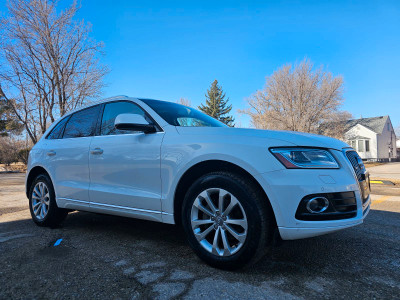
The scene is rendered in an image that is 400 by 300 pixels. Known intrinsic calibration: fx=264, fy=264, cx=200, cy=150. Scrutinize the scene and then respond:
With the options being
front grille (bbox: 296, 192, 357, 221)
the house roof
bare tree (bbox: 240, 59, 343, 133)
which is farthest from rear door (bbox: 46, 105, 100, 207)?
the house roof

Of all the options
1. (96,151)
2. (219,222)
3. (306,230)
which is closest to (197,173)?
(219,222)

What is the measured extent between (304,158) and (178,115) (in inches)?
61.8

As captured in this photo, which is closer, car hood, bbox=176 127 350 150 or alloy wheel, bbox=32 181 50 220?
car hood, bbox=176 127 350 150

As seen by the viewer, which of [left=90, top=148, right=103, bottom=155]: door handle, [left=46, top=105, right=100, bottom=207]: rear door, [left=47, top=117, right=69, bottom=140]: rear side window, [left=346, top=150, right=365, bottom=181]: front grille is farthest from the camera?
[left=47, top=117, right=69, bottom=140]: rear side window

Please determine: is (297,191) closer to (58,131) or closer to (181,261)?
(181,261)

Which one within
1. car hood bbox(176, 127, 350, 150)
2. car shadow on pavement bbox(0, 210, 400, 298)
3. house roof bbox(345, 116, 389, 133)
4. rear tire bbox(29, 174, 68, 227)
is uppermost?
house roof bbox(345, 116, 389, 133)

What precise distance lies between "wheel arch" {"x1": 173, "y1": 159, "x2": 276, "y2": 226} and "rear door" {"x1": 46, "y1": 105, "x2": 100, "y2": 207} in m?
1.34

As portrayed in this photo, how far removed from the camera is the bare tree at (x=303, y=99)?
968 inches

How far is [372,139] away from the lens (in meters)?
34.6

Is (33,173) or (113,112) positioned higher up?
(113,112)

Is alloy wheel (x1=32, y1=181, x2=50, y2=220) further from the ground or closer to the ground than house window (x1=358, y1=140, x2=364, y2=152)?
closer to the ground

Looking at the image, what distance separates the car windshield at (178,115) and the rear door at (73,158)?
930mm

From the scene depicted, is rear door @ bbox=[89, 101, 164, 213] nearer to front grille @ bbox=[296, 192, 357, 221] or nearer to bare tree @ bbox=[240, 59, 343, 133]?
front grille @ bbox=[296, 192, 357, 221]

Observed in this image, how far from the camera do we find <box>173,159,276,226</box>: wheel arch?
219 centimetres
